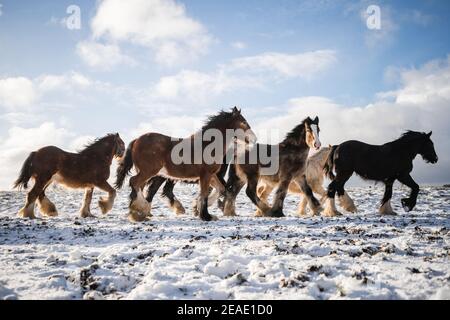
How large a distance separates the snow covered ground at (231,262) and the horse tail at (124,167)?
2602mm

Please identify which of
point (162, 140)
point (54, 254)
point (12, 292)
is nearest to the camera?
point (12, 292)

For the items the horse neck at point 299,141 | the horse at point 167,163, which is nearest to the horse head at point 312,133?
the horse neck at point 299,141

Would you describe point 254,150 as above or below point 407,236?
above

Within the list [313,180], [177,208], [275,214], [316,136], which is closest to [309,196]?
[275,214]

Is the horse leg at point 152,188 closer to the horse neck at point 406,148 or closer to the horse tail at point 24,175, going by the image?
the horse tail at point 24,175

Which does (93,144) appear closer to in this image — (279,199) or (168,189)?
(168,189)

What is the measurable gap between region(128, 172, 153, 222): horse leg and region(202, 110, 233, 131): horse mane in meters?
2.15

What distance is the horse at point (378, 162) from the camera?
9.12 m

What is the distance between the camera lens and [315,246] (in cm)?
437

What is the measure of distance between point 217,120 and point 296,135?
2.36 meters

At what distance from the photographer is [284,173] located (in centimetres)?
898
